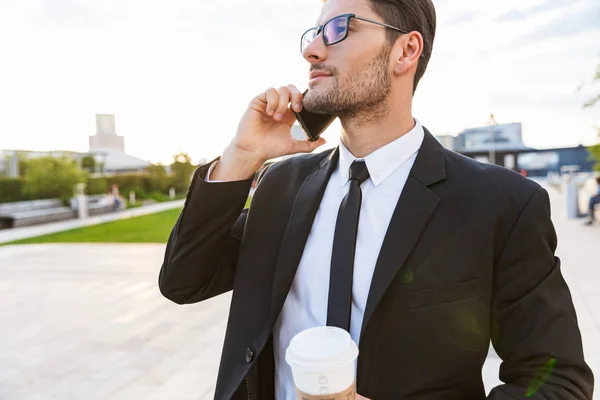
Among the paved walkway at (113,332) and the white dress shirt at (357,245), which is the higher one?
the white dress shirt at (357,245)

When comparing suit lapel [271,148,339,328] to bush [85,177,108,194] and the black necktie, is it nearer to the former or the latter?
the black necktie

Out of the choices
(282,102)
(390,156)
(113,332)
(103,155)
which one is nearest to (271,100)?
(282,102)

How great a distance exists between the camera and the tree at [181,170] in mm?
36000

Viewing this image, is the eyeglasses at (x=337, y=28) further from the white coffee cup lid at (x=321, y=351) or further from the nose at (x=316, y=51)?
the white coffee cup lid at (x=321, y=351)

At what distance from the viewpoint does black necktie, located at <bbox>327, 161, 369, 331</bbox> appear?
4.95ft

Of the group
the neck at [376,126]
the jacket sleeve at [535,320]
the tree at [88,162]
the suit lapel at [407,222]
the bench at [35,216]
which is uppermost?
the tree at [88,162]

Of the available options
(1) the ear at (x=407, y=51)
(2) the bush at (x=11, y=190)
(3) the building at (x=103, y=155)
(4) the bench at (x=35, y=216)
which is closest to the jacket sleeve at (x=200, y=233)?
(1) the ear at (x=407, y=51)

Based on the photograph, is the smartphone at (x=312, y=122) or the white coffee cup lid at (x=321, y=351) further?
the smartphone at (x=312, y=122)

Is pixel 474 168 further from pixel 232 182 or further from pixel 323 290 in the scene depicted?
pixel 232 182

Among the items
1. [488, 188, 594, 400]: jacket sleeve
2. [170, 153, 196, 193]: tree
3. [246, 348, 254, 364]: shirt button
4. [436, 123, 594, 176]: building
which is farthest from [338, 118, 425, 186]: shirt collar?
[436, 123, 594, 176]: building

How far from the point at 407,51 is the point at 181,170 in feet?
119

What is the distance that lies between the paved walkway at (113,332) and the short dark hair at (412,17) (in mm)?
3321

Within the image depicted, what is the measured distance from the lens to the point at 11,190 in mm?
22531

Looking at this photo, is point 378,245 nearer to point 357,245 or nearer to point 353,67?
point 357,245
